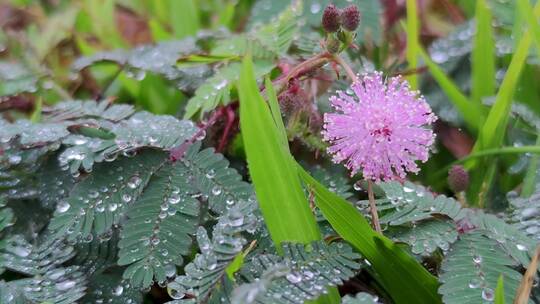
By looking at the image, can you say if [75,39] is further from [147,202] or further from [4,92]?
[147,202]

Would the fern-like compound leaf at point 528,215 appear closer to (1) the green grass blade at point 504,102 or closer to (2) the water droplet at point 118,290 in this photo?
(1) the green grass blade at point 504,102

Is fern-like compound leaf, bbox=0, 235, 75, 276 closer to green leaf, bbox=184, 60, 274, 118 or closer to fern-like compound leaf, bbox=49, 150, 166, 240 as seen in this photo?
fern-like compound leaf, bbox=49, 150, 166, 240

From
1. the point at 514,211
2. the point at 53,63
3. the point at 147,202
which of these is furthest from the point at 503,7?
the point at 53,63

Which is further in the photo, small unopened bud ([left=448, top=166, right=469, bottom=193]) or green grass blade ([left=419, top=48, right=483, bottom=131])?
green grass blade ([left=419, top=48, right=483, bottom=131])

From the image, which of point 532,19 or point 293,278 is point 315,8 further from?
point 293,278

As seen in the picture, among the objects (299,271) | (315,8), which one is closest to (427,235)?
(299,271)

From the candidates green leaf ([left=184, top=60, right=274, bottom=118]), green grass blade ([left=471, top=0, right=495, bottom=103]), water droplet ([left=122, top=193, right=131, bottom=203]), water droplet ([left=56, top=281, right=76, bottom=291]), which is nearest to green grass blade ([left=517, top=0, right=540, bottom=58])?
green grass blade ([left=471, top=0, right=495, bottom=103])

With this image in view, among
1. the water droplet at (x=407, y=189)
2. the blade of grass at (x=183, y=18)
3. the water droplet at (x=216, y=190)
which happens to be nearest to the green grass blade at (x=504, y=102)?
the water droplet at (x=407, y=189)
